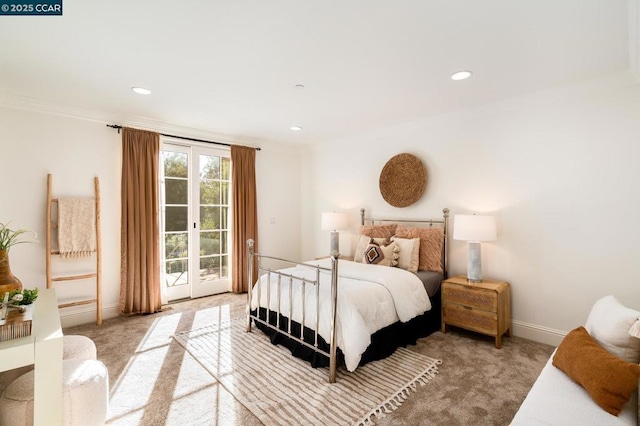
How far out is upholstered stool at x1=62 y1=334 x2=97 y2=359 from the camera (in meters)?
1.94

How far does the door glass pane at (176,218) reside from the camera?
4.27 metres

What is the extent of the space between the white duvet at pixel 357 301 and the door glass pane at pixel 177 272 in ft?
5.51

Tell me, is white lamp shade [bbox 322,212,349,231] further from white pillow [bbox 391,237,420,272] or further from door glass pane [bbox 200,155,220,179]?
door glass pane [bbox 200,155,220,179]

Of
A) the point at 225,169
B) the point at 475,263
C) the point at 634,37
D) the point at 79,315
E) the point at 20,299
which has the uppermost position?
the point at 634,37

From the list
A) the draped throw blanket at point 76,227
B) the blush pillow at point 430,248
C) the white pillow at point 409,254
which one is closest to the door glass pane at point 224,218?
the draped throw blanket at point 76,227

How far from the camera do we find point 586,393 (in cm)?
147

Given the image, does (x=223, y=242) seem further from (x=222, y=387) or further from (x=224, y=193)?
(x=222, y=387)

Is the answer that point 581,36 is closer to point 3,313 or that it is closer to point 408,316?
point 408,316

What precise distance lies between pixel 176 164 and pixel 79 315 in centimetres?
220

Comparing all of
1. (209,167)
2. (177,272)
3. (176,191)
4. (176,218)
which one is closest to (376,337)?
(177,272)

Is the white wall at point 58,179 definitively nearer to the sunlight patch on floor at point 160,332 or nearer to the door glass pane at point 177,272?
the door glass pane at point 177,272

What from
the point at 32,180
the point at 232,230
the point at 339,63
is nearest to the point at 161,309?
the point at 232,230

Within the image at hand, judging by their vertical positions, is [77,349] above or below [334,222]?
below

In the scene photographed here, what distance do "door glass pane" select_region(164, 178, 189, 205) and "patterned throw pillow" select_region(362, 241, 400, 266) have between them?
8.97ft
